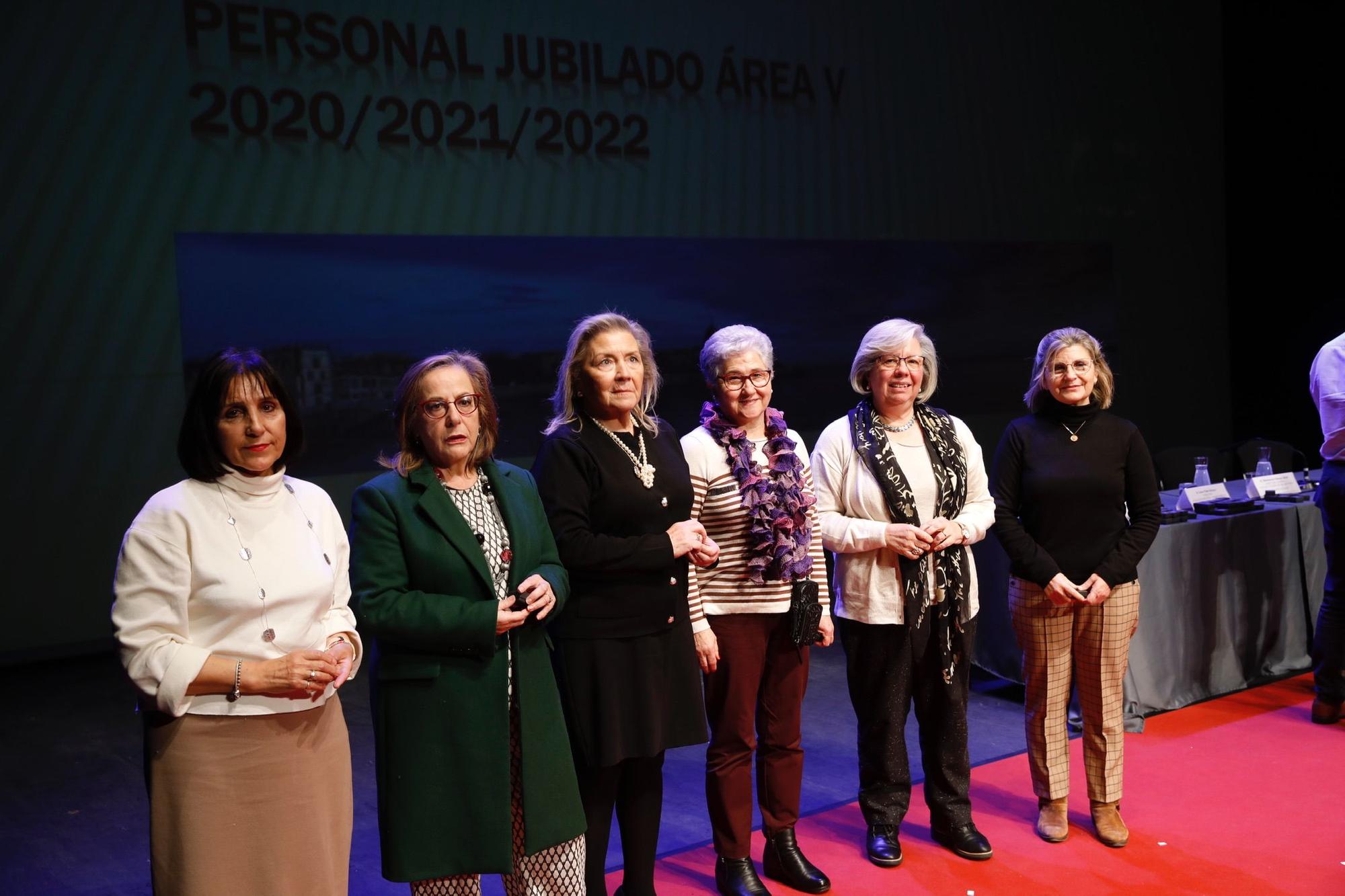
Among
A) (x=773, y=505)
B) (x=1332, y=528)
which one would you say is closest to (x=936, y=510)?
(x=773, y=505)

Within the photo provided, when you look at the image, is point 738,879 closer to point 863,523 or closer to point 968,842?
point 968,842

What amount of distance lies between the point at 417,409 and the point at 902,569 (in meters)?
1.45

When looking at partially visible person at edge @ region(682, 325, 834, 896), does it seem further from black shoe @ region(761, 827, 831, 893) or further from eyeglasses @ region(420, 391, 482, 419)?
eyeglasses @ region(420, 391, 482, 419)

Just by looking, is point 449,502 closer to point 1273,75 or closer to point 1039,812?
point 1039,812

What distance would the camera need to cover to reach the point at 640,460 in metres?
2.80

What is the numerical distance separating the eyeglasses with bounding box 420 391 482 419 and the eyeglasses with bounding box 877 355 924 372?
1309 millimetres

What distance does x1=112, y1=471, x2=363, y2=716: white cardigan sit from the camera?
201cm

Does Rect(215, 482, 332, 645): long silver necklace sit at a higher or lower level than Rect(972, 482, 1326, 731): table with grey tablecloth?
higher

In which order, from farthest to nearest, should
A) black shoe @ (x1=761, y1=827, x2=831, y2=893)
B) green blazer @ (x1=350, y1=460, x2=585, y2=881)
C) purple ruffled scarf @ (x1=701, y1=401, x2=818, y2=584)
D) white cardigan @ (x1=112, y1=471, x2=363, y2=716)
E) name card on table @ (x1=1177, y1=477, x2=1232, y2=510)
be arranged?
1. name card on table @ (x1=1177, y1=477, x2=1232, y2=510)
2. black shoe @ (x1=761, y1=827, x2=831, y2=893)
3. purple ruffled scarf @ (x1=701, y1=401, x2=818, y2=584)
4. green blazer @ (x1=350, y1=460, x2=585, y2=881)
5. white cardigan @ (x1=112, y1=471, x2=363, y2=716)

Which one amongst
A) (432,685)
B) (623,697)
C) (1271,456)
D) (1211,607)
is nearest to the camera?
(432,685)

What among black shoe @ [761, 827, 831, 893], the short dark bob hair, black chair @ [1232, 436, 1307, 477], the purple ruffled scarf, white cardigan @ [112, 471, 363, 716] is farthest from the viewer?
black chair @ [1232, 436, 1307, 477]

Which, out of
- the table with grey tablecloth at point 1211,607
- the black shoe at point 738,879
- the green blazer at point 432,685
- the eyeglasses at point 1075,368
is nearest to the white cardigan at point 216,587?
the green blazer at point 432,685

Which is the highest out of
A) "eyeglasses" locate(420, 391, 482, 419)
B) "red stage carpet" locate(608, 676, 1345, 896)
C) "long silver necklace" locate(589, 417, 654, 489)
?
"eyeglasses" locate(420, 391, 482, 419)

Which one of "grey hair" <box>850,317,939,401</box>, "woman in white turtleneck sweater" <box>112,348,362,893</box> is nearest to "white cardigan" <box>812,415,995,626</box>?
"grey hair" <box>850,317,939,401</box>
